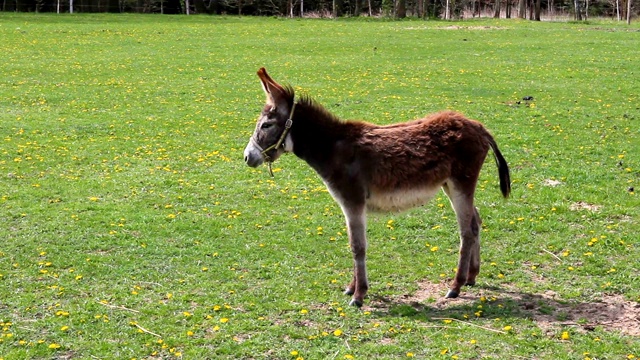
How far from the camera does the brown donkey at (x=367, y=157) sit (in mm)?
7828

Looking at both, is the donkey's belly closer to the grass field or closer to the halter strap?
the grass field

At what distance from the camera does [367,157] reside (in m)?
7.86

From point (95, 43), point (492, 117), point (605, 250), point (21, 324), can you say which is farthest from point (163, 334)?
point (95, 43)

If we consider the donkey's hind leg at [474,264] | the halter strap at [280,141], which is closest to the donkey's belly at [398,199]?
the donkey's hind leg at [474,264]

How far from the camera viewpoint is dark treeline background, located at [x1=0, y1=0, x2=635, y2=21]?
50.2 metres

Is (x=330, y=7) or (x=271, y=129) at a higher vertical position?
(x=330, y=7)

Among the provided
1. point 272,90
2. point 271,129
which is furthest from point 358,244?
point 272,90

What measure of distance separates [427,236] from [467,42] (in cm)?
2588

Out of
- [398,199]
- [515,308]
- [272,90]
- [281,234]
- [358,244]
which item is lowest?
[515,308]

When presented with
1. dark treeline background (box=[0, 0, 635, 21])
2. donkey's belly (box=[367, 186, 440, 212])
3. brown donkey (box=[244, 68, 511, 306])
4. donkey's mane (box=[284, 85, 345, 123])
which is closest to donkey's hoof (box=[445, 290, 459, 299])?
brown donkey (box=[244, 68, 511, 306])

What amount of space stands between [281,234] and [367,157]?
282 cm

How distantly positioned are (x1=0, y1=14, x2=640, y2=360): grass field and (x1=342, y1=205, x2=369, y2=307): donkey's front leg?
17 cm

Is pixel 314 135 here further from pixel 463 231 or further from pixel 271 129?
pixel 463 231

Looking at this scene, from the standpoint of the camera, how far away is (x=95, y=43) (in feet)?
108
